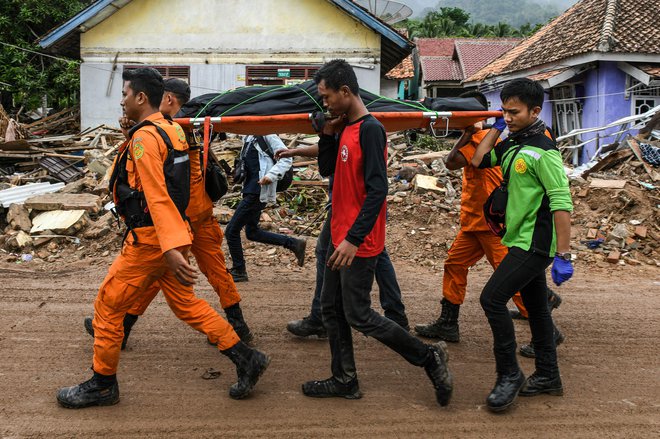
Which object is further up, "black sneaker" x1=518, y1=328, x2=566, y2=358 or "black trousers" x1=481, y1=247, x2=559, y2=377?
"black trousers" x1=481, y1=247, x2=559, y2=377

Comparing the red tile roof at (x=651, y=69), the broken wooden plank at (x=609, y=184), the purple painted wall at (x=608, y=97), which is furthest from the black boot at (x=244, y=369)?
the red tile roof at (x=651, y=69)

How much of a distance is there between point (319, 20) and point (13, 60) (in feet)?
32.9

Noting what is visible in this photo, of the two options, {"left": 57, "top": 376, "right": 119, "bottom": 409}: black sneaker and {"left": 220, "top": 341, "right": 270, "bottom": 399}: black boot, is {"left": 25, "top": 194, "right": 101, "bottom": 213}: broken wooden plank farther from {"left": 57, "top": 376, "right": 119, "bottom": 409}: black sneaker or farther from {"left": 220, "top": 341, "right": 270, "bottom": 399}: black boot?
{"left": 220, "top": 341, "right": 270, "bottom": 399}: black boot

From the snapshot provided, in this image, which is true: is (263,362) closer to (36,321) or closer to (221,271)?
(221,271)

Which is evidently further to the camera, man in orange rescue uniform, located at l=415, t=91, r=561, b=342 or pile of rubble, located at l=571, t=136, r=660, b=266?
pile of rubble, located at l=571, t=136, r=660, b=266

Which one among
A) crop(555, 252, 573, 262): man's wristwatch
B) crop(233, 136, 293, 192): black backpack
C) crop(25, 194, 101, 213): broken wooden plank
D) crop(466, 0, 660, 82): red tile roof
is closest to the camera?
crop(555, 252, 573, 262): man's wristwatch

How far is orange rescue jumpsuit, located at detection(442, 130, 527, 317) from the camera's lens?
4590 mm

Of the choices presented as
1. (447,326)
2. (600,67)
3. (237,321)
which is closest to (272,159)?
(237,321)

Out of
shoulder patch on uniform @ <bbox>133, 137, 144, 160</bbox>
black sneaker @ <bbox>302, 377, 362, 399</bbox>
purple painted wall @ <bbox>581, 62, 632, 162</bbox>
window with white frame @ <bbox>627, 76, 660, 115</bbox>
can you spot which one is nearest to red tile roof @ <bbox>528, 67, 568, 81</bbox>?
purple painted wall @ <bbox>581, 62, 632, 162</bbox>

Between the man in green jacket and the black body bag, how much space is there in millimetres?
23

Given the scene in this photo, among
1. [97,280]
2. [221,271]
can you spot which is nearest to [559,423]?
[221,271]

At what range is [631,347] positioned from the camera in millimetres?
4730

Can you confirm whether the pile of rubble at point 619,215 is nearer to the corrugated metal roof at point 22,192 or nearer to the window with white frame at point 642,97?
the window with white frame at point 642,97

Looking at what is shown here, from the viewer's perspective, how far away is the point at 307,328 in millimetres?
4812
